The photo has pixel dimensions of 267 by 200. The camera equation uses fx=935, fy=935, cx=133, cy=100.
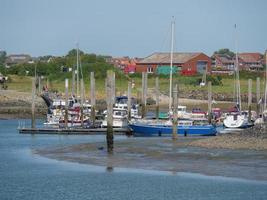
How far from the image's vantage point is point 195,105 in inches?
4542

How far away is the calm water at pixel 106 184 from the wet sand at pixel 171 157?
4.88ft

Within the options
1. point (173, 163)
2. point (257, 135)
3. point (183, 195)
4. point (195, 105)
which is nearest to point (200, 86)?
point (195, 105)

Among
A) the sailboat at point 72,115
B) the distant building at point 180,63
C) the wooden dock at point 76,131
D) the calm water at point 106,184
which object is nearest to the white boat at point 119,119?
the wooden dock at point 76,131

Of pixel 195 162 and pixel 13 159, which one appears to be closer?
pixel 195 162

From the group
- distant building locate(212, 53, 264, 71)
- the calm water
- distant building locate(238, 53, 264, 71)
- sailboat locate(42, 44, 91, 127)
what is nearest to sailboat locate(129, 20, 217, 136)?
sailboat locate(42, 44, 91, 127)

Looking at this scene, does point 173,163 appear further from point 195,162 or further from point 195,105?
point 195,105

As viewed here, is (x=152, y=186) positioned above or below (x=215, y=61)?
below

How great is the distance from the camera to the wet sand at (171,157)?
151ft

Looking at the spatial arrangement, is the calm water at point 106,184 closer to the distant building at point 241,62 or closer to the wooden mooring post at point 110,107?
the wooden mooring post at point 110,107

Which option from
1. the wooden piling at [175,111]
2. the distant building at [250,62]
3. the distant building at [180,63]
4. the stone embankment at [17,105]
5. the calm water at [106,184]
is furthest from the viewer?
the distant building at [250,62]

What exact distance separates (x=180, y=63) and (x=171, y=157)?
102 meters

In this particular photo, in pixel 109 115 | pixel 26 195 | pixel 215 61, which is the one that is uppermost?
pixel 215 61

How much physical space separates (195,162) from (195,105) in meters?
66.4

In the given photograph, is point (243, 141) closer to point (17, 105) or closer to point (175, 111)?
point (175, 111)
